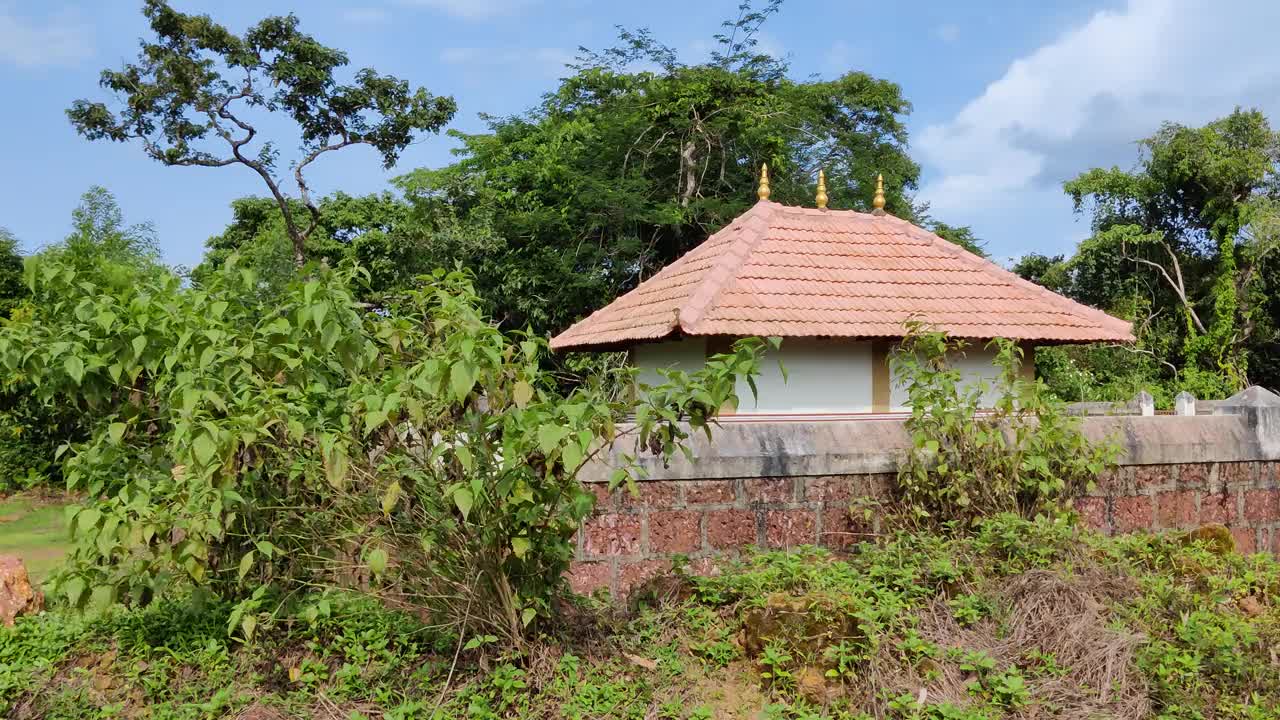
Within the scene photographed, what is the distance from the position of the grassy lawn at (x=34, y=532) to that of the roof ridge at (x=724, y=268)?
621 centimetres

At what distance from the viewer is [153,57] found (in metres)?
22.2

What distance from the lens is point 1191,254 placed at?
29000mm

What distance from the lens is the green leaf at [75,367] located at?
482 centimetres

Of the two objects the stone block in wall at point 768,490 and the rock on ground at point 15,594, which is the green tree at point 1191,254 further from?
the rock on ground at point 15,594

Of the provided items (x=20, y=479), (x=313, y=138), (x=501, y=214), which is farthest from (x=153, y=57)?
(x=20, y=479)

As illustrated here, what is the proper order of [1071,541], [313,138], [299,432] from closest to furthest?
1. [299,432]
2. [1071,541]
3. [313,138]

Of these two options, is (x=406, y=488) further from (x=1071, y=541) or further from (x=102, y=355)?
(x=1071, y=541)

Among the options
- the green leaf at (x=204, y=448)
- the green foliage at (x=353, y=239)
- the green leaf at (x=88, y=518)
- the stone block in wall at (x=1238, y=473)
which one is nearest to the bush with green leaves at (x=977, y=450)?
the stone block in wall at (x=1238, y=473)

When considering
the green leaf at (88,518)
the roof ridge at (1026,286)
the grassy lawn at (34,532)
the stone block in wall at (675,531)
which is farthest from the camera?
the roof ridge at (1026,286)

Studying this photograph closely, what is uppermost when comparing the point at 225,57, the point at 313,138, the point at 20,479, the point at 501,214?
the point at 225,57

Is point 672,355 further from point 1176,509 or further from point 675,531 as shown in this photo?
point 675,531

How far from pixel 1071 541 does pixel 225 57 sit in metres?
21.6

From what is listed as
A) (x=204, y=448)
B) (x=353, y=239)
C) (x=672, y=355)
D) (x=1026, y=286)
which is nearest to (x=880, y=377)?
(x=672, y=355)

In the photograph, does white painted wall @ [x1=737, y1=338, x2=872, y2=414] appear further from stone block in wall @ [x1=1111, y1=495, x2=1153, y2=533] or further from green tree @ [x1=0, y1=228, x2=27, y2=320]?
green tree @ [x1=0, y1=228, x2=27, y2=320]
